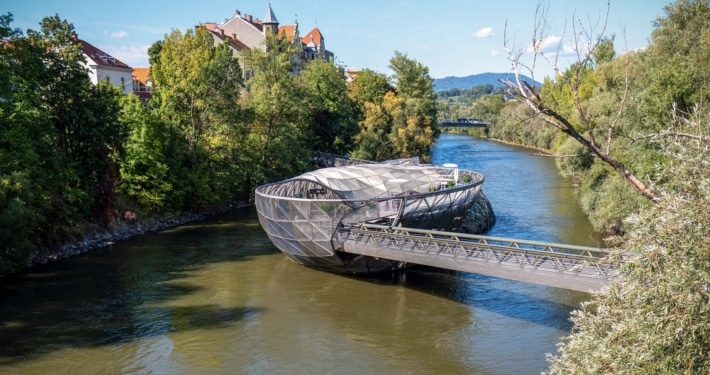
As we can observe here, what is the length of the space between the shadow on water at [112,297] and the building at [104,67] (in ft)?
113

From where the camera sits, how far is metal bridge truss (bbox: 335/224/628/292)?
17625 mm

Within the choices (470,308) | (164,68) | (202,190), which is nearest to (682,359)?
(470,308)

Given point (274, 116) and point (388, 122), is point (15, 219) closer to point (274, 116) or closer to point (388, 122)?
point (274, 116)

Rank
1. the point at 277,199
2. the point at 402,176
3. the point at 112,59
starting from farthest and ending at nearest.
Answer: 1. the point at 112,59
2. the point at 402,176
3. the point at 277,199

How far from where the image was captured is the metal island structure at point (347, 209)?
25297 mm

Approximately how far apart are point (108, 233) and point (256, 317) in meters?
16.7

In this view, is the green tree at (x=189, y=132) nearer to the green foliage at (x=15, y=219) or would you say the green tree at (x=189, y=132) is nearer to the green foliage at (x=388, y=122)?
the green foliage at (x=15, y=219)

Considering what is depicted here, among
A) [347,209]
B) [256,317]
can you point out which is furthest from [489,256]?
[256,317]

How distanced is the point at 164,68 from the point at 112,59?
27.3 m

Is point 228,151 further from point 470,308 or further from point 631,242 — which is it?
point 631,242

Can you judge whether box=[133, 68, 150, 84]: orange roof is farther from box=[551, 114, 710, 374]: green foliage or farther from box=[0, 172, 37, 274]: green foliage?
box=[551, 114, 710, 374]: green foliage

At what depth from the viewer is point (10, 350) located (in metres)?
18.4

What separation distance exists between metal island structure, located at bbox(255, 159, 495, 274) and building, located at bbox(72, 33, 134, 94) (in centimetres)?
3933

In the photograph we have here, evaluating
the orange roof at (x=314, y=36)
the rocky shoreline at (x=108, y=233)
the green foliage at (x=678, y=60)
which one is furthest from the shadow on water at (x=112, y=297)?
the orange roof at (x=314, y=36)
